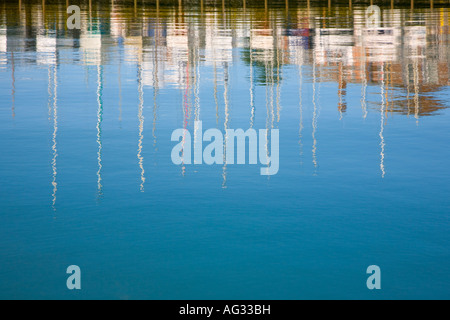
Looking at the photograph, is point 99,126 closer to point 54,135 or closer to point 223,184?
point 54,135

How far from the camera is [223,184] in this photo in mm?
13391

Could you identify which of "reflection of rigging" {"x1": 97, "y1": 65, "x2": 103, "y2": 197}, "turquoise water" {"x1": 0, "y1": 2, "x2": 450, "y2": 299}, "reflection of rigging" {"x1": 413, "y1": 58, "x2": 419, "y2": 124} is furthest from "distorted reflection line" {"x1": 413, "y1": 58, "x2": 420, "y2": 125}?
"reflection of rigging" {"x1": 97, "y1": 65, "x2": 103, "y2": 197}

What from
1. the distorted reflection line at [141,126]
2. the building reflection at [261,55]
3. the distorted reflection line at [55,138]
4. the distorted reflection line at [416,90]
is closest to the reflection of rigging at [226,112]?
the building reflection at [261,55]

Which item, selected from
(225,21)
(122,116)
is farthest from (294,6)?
(122,116)

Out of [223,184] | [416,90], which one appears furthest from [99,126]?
[416,90]

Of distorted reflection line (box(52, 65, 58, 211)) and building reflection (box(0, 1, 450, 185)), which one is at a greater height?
building reflection (box(0, 1, 450, 185))

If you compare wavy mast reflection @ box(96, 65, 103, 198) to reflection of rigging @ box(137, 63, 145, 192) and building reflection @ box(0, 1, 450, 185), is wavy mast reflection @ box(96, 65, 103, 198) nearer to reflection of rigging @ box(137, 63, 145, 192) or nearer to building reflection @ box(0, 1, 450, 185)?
building reflection @ box(0, 1, 450, 185)

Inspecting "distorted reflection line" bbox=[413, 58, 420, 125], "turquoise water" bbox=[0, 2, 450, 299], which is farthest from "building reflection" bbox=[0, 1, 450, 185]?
"turquoise water" bbox=[0, 2, 450, 299]

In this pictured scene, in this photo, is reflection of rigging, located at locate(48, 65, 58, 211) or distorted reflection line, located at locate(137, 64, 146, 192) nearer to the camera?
reflection of rigging, located at locate(48, 65, 58, 211)

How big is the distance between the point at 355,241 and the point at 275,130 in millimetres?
7641

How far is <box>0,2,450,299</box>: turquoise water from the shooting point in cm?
952

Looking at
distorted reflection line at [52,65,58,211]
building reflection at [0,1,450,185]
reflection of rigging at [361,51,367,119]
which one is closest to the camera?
distorted reflection line at [52,65,58,211]

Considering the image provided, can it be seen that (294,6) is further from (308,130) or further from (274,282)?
(274,282)

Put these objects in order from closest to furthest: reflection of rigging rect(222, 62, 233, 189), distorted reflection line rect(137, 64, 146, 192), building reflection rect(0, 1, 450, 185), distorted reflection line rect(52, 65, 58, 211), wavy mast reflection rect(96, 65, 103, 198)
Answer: distorted reflection line rect(52, 65, 58, 211), wavy mast reflection rect(96, 65, 103, 198), reflection of rigging rect(222, 62, 233, 189), distorted reflection line rect(137, 64, 146, 192), building reflection rect(0, 1, 450, 185)
